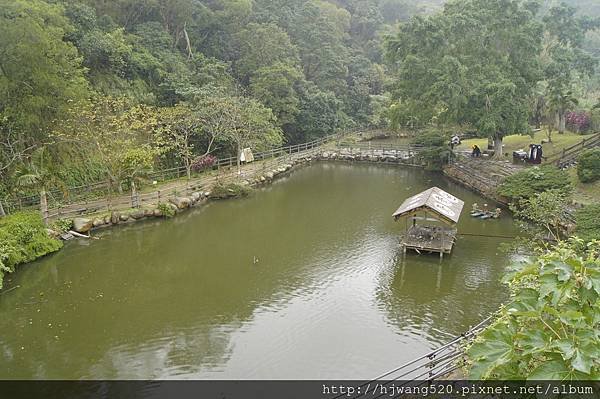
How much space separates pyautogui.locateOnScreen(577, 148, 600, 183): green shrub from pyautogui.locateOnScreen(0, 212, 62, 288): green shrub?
24193 millimetres

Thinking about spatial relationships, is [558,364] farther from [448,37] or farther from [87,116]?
[448,37]

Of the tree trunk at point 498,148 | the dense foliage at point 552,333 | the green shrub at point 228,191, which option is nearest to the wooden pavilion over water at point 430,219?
the green shrub at point 228,191

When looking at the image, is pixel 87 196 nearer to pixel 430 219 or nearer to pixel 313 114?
pixel 430 219

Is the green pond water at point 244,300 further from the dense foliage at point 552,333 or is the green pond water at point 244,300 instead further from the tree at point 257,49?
the tree at point 257,49

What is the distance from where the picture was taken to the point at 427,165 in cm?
3469

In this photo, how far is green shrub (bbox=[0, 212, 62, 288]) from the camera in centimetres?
1634

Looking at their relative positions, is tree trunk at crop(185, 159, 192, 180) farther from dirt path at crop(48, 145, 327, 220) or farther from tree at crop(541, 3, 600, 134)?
tree at crop(541, 3, 600, 134)

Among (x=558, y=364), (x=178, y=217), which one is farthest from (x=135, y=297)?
(x=558, y=364)

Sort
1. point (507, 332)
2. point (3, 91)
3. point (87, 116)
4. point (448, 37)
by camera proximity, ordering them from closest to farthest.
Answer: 1. point (507, 332)
2. point (3, 91)
3. point (87, 116)
4. point (448, 37)

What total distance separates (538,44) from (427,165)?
10.2m

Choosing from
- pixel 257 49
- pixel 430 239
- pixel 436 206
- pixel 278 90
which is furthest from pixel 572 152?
pixel 257 49

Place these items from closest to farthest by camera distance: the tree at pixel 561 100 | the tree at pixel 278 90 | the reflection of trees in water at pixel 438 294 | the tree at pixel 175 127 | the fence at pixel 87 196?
the reflection of trees in water at pixel 438 294 → the fence at pixel 87 196 → the tree at pixel 175 127 → the tree at pixel 561 100 → the tree at pixel 278 90

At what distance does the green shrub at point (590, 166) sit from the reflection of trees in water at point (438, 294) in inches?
374

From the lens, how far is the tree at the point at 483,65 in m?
29.2
